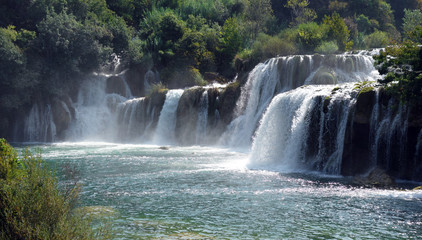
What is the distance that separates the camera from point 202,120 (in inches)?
1585

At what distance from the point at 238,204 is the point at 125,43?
39.1m

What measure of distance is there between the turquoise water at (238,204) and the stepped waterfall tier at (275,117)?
2.54 m

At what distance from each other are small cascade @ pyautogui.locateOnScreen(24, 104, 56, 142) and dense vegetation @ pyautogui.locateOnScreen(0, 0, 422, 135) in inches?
60.5

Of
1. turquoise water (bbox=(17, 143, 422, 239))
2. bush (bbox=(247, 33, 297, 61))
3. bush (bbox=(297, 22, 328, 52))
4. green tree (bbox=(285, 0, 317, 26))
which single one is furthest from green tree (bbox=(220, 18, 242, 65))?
turquoise water (bbox=(17, 143, 422, 239))

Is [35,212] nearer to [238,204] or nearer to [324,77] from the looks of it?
[238,204]

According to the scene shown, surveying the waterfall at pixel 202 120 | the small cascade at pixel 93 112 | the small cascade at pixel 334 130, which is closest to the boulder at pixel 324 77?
the waterfall at pixel 202 120

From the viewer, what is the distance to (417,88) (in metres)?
19.6

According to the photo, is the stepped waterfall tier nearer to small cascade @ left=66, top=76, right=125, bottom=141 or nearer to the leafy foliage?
small cascade @ left=66, top=76, right=125, bottom=141

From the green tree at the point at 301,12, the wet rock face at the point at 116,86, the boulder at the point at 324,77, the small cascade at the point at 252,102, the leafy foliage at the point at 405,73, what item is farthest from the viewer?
the green tree at the point at 301,12

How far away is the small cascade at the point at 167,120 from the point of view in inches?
1671

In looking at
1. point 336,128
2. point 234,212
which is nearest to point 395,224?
point 234,212

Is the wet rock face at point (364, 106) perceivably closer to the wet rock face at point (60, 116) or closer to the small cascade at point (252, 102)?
the small cascade at point (252, 102)

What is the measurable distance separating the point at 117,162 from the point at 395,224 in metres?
18.5

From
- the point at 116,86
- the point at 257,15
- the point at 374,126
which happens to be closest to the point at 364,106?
the point at 374,126
